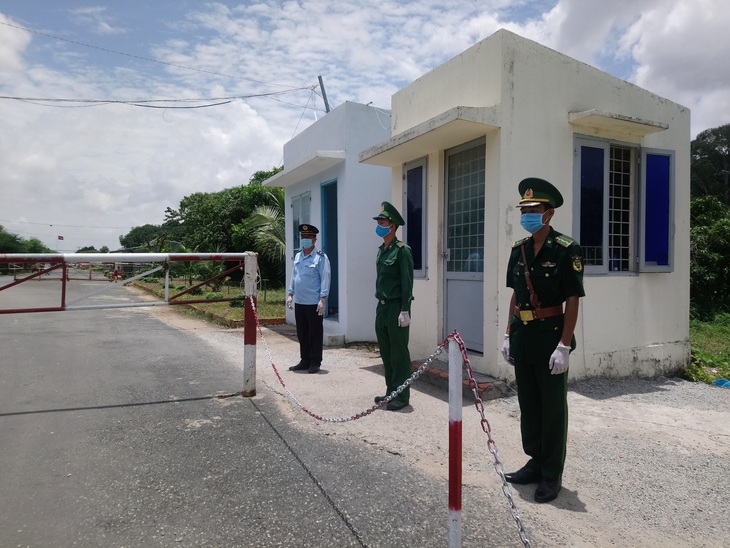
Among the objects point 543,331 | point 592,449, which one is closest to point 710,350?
point 592,449

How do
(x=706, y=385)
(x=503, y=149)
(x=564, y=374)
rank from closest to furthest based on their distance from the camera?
(x=564, y=374) → (x=503, y=149) → (x=706, y=385)

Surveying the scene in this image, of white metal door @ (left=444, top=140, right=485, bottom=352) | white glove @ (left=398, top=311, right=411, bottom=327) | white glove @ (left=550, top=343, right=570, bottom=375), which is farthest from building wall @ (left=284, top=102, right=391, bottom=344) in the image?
white glove @ (left=550, top=343, right=570, bottom=375)

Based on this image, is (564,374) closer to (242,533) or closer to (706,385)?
(242,533)

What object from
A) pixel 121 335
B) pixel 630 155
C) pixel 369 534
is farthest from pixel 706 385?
pixel 121 335

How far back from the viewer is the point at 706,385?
21.3 feet

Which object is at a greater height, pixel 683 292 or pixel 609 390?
pixel 683 292

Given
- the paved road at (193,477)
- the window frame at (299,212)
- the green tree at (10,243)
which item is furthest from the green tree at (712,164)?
the green tree at (10,243)

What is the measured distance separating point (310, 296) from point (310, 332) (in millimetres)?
470

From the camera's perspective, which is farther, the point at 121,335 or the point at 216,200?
the point at 216,200

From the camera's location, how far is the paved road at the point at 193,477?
9.59 ft

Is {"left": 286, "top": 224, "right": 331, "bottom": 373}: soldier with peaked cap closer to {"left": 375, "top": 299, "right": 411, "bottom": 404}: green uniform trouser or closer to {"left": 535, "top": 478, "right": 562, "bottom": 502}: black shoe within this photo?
{"left": 375, "top": 299, "right": 411, "bottom": 404}: green uniform trouser

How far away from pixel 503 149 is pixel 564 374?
3.02m

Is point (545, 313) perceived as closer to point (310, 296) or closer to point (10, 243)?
point (310, 296)

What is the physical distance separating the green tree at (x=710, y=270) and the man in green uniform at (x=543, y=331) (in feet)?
36.0
